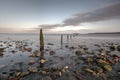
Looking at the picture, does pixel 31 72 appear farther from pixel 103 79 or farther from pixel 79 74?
pixel 103 79

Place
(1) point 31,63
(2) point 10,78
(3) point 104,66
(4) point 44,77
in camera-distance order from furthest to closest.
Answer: (1) point 31,63 < (3) point 104,66 < (4) point 44,77 < (2) point 10,78

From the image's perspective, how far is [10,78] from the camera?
9828mm

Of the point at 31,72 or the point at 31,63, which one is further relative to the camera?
the point at 31,63

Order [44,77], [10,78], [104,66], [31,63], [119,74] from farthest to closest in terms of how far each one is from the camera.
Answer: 1. [31,63]
2. [104,66]
3. [119,74]
4. [44,77]
5. [10,78]

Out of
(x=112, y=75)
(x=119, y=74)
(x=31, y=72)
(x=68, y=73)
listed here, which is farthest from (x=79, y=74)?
(x=31, y=72)

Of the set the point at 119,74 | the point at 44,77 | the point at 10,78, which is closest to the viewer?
the point at 10,78

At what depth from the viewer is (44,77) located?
34.5 ft

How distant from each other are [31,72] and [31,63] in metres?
3.23

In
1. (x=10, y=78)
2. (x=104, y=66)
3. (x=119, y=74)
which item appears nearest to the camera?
(x=10, y=78)

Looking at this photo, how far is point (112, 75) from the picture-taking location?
36.0 feet

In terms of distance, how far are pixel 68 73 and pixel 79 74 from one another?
1252mm

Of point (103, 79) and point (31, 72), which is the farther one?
point (31, 72)

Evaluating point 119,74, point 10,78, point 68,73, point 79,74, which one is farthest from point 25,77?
point 119,74

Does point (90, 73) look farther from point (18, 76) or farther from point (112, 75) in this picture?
point (18, 76)
